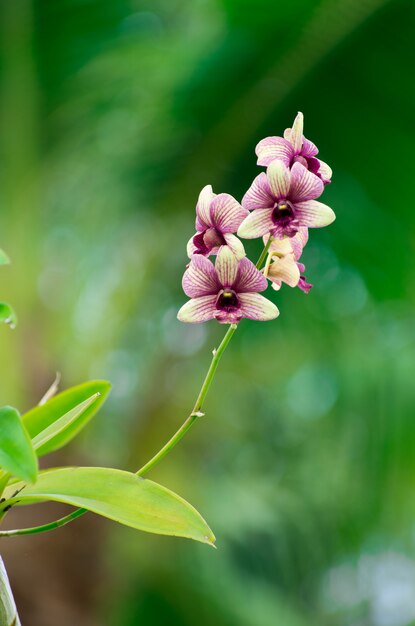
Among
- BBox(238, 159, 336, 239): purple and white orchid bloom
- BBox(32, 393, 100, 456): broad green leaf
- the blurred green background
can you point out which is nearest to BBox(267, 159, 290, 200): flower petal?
BBox(238, 159, 336, 239): purple and white orchid bloom

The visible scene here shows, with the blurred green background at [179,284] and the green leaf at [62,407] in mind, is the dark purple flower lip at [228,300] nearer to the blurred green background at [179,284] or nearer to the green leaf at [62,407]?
the green leaf at [62,407]

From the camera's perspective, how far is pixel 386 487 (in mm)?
2771

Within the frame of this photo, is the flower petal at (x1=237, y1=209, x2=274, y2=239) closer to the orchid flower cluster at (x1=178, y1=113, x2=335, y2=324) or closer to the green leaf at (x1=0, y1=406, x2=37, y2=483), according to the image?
the orchid flower cluster at (x1=178, y1=113, x2=335, y2=324)

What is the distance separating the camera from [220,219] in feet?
1.44

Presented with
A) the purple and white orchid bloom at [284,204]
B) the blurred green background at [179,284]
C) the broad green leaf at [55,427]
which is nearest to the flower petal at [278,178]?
the purple and white orchid bloom at [284,204]

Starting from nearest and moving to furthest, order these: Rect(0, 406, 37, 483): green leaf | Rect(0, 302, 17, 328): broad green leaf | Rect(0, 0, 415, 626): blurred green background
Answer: Rect(0, 406, 37, 483): green leaf
Rect(0, 302, 17, 328): broad green leaf
Rect(0, 0, 415, 626): blurred green background

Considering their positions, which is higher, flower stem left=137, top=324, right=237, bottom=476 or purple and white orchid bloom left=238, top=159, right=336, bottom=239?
purple and white orchid bloom left=238, top=159, right=336, bottom=239

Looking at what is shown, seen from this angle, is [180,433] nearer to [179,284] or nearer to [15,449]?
[15,449]

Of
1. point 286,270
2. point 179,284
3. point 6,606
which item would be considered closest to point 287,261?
point 286,270

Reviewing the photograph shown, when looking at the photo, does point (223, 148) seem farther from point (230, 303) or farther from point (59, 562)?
point (230, 303)

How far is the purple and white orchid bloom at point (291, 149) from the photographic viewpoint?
17.2 inches

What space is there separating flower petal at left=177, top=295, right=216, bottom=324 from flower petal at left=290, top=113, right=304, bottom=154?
97 mm

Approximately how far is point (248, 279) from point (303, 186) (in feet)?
0.19

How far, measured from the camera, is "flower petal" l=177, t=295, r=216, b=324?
438 mm
